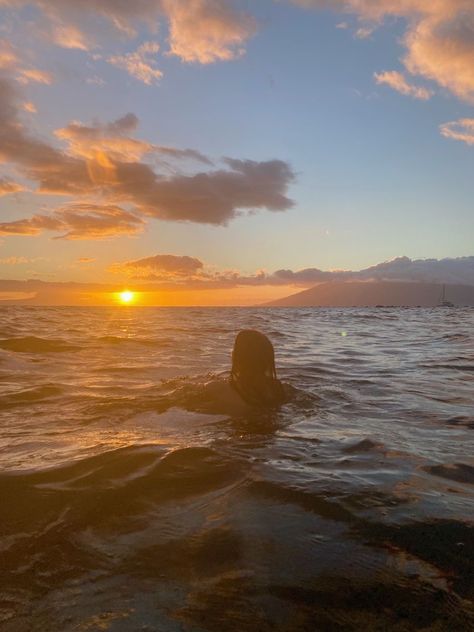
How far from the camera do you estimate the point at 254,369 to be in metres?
6.70

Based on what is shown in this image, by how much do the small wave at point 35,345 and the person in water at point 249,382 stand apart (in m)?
9.96

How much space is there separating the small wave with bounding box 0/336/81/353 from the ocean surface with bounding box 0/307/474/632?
7.92 meters

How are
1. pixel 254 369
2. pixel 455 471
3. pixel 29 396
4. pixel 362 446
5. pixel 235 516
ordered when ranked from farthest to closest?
1. pixel 29 396
2. pixel 254 369
3. pixel 362 446
4. pixel 455 471
5. pixel 235 516

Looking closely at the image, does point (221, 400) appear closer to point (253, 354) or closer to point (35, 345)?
point (253, 354)

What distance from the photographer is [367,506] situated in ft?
11.5

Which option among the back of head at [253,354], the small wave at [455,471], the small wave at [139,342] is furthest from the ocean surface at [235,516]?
the small wave at [139,342]

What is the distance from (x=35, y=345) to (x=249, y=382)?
12163 millimetres

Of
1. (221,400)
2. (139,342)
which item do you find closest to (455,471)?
(221,400)

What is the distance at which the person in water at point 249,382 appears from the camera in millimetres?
6551

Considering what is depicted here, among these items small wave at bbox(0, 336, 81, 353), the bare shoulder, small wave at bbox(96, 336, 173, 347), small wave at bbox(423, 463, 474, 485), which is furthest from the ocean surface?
small wave at bbox(96, 336, 173, 347)

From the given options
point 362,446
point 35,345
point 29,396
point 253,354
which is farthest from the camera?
point 35,345

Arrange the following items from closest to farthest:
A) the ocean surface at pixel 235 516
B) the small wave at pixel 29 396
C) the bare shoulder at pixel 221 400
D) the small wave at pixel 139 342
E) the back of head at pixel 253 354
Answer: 1. the ocean surface at pixel 235 516
2. the back of head at pixel 253 354
3. the bare shoulder at pixel 221 400
4. the small wave at pixel 29 396
5. the small wave at pixel 139 342

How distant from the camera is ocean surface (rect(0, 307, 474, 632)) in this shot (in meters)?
2.28

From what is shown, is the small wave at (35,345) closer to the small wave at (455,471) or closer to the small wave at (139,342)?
the small wave at (139,342)
